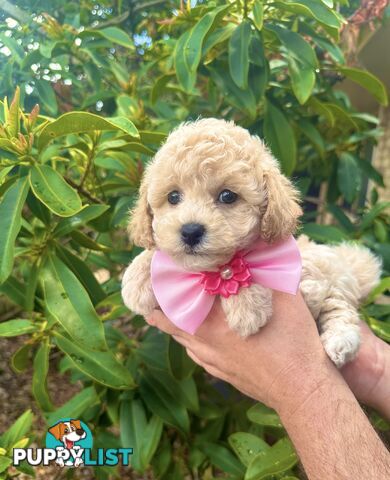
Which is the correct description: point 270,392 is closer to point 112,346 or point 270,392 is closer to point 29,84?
point 112,346

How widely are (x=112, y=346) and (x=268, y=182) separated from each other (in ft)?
3.52

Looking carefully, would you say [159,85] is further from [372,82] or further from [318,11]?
[372,82]

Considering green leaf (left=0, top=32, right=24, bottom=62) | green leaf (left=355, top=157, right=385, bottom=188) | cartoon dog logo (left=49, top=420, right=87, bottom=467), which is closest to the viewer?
cartoon dog logo (left=49, top=420, right=87, bottom=467)

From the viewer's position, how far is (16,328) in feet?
4.70

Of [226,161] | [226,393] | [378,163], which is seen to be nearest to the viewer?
[226,161]

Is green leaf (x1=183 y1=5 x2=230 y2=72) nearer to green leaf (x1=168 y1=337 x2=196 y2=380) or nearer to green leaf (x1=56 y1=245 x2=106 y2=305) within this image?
green leaf (x1=56 y1=245 x2=106 y2=305)

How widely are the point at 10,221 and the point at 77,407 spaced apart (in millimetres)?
836

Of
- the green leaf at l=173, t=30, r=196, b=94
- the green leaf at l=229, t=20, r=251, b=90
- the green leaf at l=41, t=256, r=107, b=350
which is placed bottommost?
the green leaf at l=41, t=256, r=107, b=350

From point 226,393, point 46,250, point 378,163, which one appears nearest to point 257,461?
point 226,393

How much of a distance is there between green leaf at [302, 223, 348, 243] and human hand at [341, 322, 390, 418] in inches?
19.5

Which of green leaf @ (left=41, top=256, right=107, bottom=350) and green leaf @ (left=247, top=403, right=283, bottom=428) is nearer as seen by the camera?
green leaf @ (left=41, top=256, right=107, bottom=350)

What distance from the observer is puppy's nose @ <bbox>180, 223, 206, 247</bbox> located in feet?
2.81

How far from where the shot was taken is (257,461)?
1.34 metres

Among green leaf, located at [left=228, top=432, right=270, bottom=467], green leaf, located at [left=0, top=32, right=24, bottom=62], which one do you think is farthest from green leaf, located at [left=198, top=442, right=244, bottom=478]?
green leaf, located at [left=0, top=32, right=24, bottom=62]
